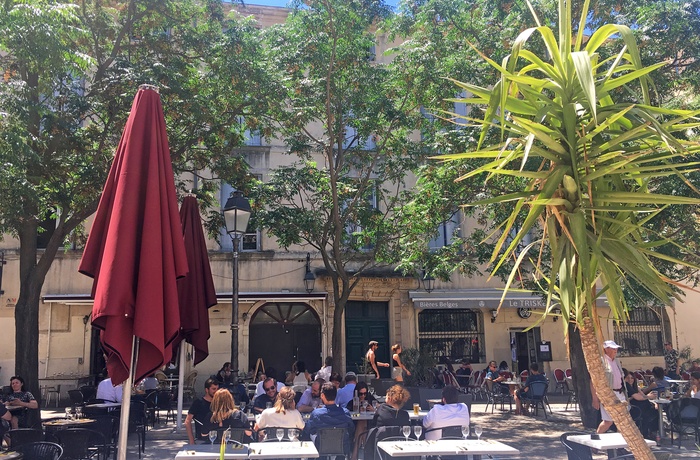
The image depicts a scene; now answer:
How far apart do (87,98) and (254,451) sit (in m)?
8.25

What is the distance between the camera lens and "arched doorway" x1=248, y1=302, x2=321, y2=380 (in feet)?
63.3

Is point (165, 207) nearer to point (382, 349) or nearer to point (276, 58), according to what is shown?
point (276, 58)

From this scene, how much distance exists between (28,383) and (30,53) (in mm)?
5658

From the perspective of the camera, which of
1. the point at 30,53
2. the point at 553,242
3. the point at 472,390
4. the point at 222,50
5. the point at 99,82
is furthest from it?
the point at 472,390

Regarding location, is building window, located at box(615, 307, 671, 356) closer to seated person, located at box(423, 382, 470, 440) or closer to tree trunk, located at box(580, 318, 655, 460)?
seated person, located at box(423, 382, 470, 440)

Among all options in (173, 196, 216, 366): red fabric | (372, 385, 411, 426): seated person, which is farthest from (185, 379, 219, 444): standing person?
(372, 385, 411, 426): seated person

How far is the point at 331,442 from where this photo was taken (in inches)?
275

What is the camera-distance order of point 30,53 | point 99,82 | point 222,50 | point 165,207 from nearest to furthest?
point 165,207, point 30,53, point 99,82, point 222,50

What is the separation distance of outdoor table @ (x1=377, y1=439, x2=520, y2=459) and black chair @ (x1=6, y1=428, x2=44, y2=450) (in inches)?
157

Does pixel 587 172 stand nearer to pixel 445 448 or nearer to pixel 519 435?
pixel 445 448

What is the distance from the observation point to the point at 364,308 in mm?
20172

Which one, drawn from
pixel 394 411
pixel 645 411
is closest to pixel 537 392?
pixel 645 411

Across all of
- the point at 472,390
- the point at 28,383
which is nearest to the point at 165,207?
the point at 28,383

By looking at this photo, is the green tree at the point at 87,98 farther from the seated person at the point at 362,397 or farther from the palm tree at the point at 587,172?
the palm tree at the point at 587,172
